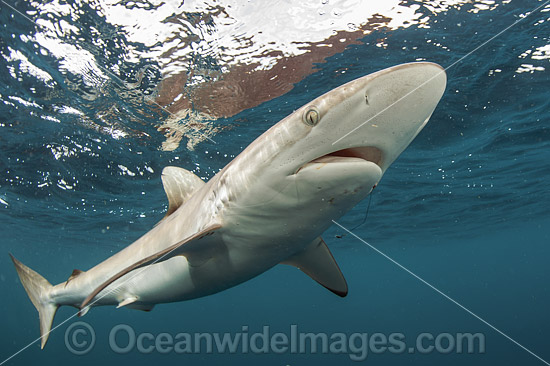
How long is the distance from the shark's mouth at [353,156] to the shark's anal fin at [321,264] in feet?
6.02

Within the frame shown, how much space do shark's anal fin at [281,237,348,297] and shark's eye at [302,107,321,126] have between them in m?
2.19

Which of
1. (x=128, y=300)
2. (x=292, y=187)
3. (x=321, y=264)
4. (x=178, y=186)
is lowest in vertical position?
(x=128, y=300)

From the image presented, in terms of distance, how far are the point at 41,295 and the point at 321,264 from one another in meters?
5.09

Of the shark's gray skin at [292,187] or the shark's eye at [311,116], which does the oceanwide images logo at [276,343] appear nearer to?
the shark's gray skin at [292,187]

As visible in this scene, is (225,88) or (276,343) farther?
(225,88)

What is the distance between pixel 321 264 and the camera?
4285mm

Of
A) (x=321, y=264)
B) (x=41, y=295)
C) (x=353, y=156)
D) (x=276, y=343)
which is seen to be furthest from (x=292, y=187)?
(x=276, y=343)

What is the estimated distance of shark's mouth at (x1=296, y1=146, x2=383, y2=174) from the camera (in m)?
Result: 2.15

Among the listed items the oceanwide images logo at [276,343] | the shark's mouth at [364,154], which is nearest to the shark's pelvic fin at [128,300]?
the oceanwide images logo at [276,343]

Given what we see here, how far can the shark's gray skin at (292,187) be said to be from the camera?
1.84 meters

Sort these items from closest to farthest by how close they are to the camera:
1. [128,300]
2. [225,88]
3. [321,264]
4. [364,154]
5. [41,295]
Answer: [364,154] < [321,264] < [128,300] < [41,295] < [225,88]

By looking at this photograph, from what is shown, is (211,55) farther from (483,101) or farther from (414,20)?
(483,101)

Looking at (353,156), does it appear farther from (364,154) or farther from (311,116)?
(311,116)

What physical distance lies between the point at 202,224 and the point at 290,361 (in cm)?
5713
